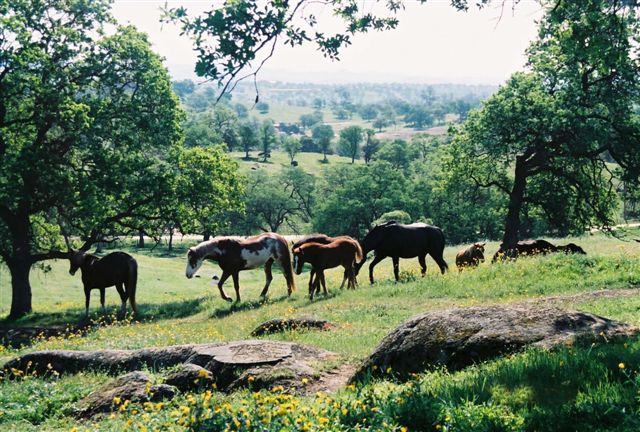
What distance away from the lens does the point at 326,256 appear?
81.4 ft

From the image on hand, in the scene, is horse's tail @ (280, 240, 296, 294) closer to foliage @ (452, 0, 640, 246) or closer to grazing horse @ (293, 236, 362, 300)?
grazing horse @ (293, 236, 362, 300)

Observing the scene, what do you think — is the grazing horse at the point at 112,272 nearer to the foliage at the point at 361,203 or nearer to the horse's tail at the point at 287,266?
the horse's tail at the point at 287,266

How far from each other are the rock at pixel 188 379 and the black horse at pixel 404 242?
1735 cm

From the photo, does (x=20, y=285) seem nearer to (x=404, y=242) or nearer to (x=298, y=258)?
(x=298, y=258)

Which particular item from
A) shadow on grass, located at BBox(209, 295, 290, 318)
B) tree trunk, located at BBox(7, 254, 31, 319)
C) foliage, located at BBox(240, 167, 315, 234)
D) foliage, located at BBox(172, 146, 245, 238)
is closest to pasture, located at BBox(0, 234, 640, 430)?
shadow on grass, located at BBox(209, 295, 290, 318)

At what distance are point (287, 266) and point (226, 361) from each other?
16.1 metres

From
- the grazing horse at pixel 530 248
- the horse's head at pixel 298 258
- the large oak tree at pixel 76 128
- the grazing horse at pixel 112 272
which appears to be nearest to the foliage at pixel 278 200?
the large oak tree at pixel 76 128

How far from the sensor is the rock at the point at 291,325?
1583 centimetres

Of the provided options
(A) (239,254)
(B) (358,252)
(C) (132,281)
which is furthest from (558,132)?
(C) (132,281)

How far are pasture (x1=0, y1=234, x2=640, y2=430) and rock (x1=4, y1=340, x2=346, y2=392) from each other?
59 cm

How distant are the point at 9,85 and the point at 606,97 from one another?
29.2m

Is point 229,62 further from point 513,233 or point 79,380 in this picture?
point 513,233

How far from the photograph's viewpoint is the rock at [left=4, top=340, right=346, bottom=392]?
10.3 m

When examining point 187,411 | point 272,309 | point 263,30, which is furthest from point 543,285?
point 187,411
